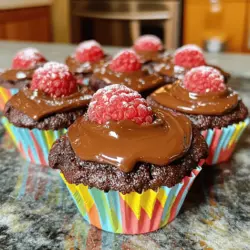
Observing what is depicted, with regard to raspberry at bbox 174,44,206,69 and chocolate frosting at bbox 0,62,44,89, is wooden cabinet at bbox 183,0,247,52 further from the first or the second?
chocolate frosting at bbox 0,62,44,89

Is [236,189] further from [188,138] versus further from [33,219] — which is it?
[33,219]

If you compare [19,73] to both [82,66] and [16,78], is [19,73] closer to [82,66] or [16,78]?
[16,78]

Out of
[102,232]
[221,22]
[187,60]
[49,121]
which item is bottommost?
[102,232]

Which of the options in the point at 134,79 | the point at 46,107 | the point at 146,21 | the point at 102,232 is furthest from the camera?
the point at 146,21

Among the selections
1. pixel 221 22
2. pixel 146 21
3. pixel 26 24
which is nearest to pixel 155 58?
pixel 146 21

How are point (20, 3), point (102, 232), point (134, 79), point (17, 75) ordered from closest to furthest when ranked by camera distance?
point (102, 232) → point (134, 79) → point (17, 75) → point (20, 3)

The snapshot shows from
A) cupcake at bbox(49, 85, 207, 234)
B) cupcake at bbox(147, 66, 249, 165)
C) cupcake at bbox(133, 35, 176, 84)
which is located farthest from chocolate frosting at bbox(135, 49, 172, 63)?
cupcake at bbox(49, 85, 207, 234)

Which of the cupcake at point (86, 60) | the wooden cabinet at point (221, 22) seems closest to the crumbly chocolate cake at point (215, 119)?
the cupcake at point (86, 60)
